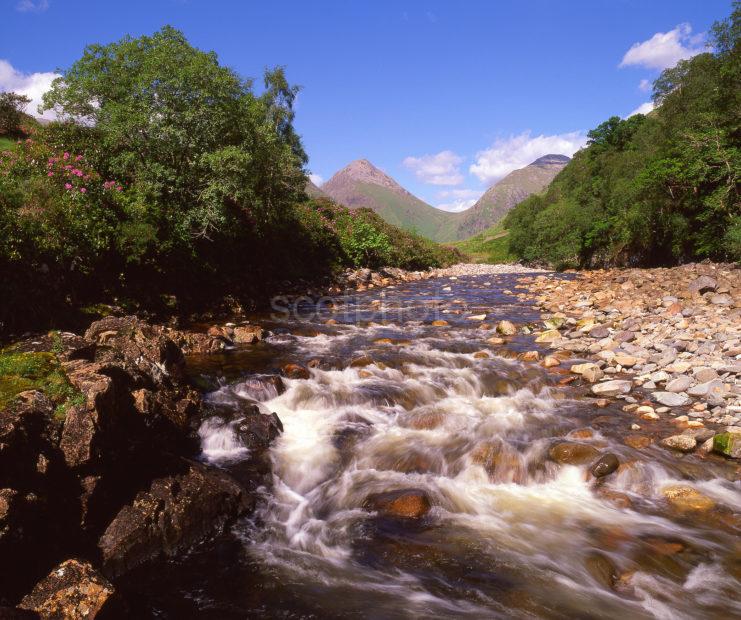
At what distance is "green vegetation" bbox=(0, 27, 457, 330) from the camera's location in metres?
11.5

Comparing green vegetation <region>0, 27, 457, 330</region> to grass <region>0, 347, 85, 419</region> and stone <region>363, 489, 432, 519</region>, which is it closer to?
grass <region>0, 347, 85, 419</region>

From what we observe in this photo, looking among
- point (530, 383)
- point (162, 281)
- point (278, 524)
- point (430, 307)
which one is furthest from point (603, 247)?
point (278, 524)

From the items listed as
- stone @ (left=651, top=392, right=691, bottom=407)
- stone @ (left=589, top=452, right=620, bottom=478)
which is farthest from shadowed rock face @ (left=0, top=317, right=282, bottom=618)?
stone @ (left=651, top=392, right=691, bottom=407)

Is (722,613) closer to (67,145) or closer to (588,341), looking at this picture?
(588,341)

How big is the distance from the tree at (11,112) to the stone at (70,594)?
148ft

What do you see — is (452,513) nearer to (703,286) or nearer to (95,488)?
(95,488)

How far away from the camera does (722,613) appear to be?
451cm

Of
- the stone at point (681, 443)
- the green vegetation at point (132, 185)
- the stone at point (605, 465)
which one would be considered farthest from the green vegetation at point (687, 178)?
the green vegetation at point (132, 185)

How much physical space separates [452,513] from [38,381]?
6076mm

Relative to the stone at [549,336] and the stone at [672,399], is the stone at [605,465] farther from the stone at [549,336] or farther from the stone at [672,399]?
the stone at [549,336]

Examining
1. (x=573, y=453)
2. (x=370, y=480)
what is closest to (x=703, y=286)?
(x=573, y=453)

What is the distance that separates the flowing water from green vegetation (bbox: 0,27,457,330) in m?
4.90

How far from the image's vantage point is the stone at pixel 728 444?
7.01 metres

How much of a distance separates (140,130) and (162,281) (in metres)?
5.38
